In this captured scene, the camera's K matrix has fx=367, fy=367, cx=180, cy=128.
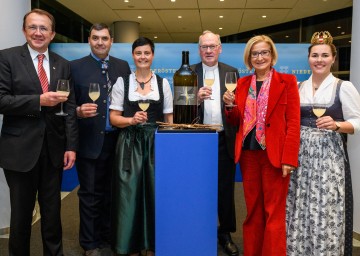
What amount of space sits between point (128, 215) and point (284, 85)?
1.36 meters

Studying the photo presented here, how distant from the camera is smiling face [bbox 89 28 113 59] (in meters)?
2.83

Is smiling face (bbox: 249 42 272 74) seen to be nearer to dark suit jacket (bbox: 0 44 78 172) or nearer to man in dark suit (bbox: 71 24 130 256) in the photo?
man in dark suit (bbox: 71 24 130 256)

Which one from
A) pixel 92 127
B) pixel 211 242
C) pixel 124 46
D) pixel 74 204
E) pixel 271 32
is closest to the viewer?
pixel 211 242

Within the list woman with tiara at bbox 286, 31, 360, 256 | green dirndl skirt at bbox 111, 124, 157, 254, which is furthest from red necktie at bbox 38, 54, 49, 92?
woman with tiara at bbox 286, 31, 360, 256

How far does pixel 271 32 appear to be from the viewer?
11.4m

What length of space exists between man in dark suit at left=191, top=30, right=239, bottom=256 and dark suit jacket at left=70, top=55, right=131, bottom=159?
0.77 metres

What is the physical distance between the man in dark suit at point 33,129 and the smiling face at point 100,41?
1.09 ft

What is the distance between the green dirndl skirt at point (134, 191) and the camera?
2527 mm

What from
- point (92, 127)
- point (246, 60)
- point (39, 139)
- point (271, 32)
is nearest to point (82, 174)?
point (92, 127)

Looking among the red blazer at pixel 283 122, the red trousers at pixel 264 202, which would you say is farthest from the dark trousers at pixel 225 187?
the red blazer at pixel 283 122

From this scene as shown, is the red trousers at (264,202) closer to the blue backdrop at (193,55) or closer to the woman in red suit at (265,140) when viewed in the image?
the woman in red suit at (265,140)

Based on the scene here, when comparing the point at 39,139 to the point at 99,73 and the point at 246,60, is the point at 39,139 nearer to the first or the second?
the point at 99,73

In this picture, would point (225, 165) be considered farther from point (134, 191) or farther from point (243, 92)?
point (134, 191)

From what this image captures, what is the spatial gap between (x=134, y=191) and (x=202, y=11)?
309 inches
